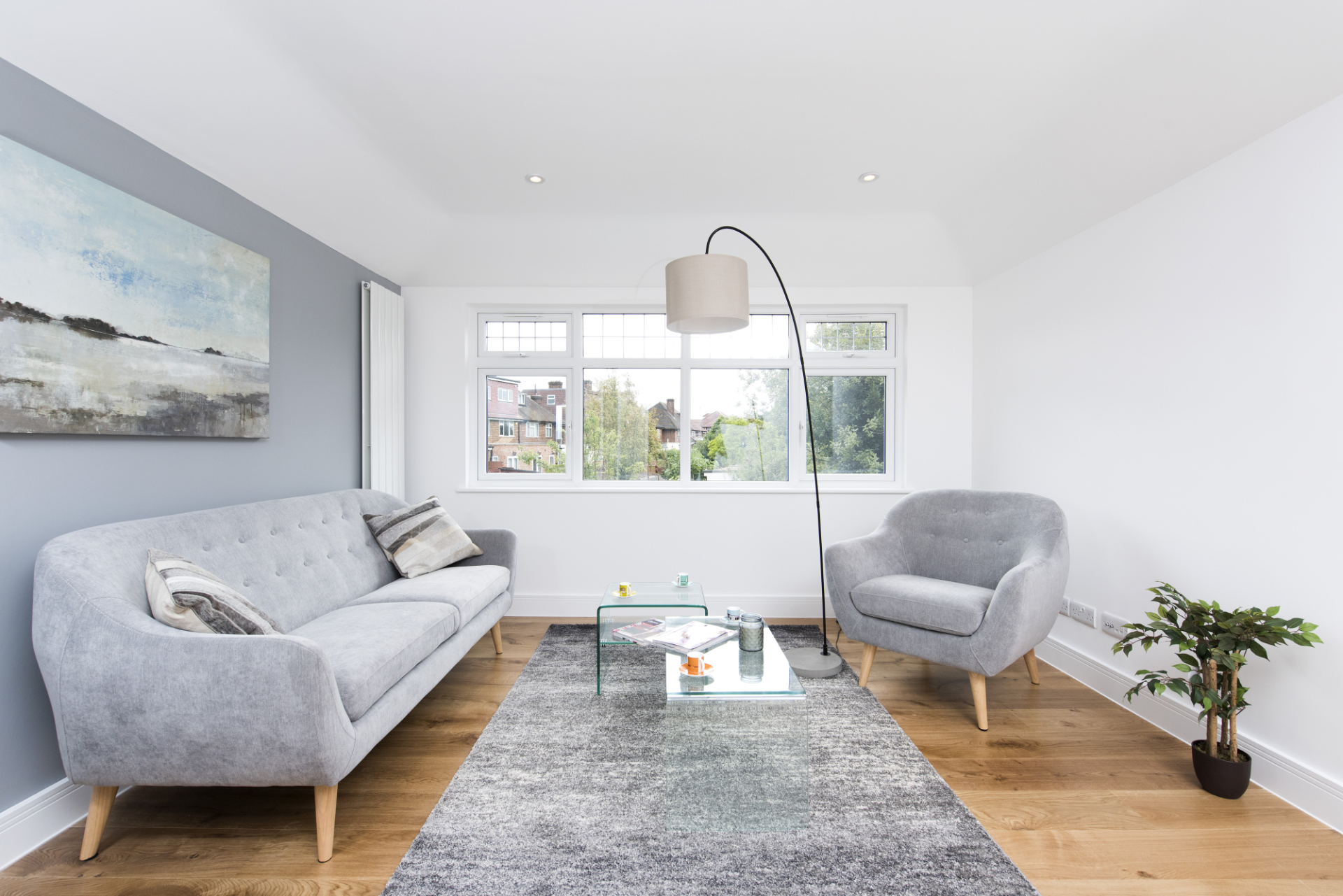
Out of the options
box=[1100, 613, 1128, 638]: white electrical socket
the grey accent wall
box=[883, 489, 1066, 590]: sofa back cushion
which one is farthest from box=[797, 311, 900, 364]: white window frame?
the grey accent wall

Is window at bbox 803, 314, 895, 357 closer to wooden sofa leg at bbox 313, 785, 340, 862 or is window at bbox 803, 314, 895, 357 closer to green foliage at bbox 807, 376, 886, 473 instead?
green foliage at bbox 807, 376, 886, 473

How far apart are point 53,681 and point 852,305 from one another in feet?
13.3

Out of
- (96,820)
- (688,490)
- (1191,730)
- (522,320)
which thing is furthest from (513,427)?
(1191,730)

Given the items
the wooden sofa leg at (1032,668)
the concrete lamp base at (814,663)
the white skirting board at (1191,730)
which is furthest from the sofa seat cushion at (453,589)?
the white skirting board at (1191,730)

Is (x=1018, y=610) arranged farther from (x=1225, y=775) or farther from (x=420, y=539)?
(x=420, y=539)

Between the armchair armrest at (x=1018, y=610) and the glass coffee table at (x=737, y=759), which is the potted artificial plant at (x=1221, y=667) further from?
the glass coffee table at (x=737, y=759)

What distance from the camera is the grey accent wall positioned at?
171 centimetres

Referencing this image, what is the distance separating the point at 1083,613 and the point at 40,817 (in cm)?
404

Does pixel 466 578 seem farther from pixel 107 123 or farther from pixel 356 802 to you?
pixel 107 123

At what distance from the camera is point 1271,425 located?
2.03 m

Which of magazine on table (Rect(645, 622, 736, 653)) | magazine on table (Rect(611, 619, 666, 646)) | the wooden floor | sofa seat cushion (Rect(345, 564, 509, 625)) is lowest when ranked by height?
the wooden floor

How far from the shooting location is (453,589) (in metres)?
2.73

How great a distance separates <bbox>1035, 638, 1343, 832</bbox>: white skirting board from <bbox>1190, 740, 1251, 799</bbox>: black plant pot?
0.10 m

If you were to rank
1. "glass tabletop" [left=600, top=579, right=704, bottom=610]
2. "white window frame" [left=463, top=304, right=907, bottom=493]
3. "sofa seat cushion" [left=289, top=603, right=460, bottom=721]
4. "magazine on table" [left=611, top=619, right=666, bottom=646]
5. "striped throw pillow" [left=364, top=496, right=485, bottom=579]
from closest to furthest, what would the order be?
"sofa seat cushion" [left=289, top=603, right=460, bottom=721] → "magazine on table" [left=611, top=619, right=666, bottom=646] → "glass tabletop" [left=600, top=579, right=704, bottom=610] → "striped throw pillow" [left=364, top=496, right=485, bottom=579] → "white window frame" [left=463, top=304, right=907, bottom=493]
